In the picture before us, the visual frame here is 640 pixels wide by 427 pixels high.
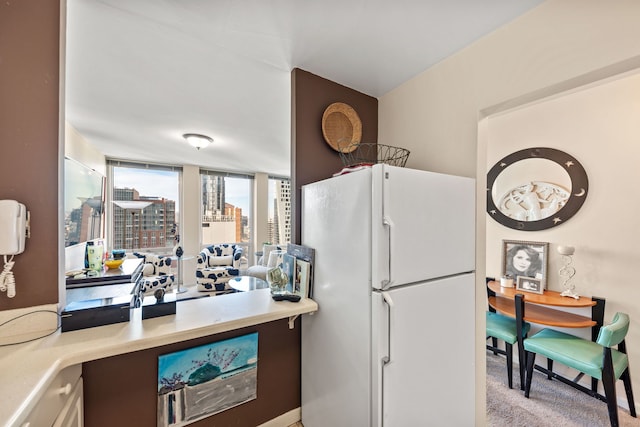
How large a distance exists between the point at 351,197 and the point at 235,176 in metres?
5.02

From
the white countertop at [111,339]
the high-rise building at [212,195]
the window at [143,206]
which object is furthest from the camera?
the high-rise building at [212,195]

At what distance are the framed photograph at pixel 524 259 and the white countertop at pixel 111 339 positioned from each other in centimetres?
229

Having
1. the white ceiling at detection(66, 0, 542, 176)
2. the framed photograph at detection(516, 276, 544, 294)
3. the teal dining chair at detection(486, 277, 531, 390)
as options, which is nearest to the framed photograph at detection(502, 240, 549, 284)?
the framed photograph at detection(516, 276, 544, 294)

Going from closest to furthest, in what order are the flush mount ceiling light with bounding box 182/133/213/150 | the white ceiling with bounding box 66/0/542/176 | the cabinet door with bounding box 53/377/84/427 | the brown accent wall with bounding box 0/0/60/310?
the cabinet door with bounding box 53/377/84/427 < the brown accent wall with bounding box 0/0/60/310 < the white ceiling with bounding box 66/0/542/176 < the flush mount ceiling light with bounding box 182/133/213/150

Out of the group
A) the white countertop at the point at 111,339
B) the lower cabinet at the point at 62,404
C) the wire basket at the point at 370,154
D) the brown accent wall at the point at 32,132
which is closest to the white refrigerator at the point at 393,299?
the white countertop at the point at 111,339

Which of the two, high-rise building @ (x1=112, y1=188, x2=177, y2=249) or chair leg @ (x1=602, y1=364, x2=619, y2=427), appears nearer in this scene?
chair leg @ (x1=602, y1=364, x2=619, y2=427)

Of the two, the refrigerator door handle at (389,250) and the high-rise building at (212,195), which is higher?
the high-rise building at (212,195)

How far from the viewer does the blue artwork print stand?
1.33m

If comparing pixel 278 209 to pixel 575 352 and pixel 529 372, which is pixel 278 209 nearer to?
pixel 529 372

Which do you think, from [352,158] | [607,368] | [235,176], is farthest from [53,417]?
[235,176]

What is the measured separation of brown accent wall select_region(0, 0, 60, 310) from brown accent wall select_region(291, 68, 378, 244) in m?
1.17

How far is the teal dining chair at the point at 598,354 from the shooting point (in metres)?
1.62

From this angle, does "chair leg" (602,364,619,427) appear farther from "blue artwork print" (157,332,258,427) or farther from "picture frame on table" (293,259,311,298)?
"blue artwork print" (157,332,258,427)

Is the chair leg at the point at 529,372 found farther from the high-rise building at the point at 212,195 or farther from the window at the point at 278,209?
the high-rise building at the point at 212,195
